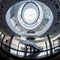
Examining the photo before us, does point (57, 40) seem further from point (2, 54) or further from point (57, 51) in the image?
point (2, 54)

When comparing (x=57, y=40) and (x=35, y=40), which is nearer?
(x=57, y=40)

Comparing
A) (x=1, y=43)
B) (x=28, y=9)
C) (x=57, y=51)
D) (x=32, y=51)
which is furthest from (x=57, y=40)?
(x=28, y=9)

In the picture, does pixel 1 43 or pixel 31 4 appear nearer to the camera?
pixel 1 43

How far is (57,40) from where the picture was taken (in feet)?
17.7

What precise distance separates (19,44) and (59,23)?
1439 mm

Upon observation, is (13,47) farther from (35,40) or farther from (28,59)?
(35,40)

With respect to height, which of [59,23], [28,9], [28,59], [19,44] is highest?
[28,9]

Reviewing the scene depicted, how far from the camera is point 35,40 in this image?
618 centimetres

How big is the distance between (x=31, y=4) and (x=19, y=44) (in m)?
4.02

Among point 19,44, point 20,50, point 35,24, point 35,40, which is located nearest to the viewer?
point 20,50

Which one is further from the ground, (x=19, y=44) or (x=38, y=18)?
(x=38, y=18)

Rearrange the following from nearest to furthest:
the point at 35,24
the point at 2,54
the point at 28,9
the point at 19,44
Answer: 1. the point at 2,54
2. the point at 19,44
3. the point at 35,24
4. the point at 28,9

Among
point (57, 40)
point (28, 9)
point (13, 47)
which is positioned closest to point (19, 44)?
point (13, 47)

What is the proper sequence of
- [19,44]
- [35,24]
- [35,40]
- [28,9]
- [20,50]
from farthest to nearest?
[28,9]
[35,24]
[35,40]
[19,44]
[20,50]
